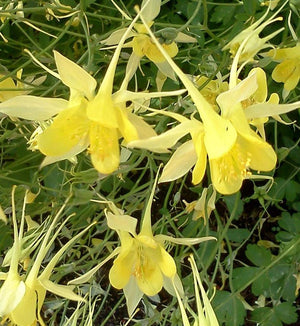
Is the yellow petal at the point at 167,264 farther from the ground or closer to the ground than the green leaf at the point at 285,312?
farther from the ground

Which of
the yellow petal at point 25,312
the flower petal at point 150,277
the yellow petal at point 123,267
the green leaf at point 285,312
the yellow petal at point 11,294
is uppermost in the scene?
the yellow petal at point 11,294

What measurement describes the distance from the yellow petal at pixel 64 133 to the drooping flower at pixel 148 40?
3.4 inches

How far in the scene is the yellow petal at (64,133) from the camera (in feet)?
2.77

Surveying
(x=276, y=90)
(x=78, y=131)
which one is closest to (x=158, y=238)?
(x=78, y=131)

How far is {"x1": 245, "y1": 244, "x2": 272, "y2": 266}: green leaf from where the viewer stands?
1.46 metres

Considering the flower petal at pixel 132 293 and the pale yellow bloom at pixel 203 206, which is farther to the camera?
the pale yellow bloom at pixel 203 206

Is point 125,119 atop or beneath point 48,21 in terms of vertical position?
atop

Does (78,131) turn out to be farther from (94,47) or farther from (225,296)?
(225,296)

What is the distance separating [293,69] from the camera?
1.16 m

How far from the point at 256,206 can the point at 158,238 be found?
92cm

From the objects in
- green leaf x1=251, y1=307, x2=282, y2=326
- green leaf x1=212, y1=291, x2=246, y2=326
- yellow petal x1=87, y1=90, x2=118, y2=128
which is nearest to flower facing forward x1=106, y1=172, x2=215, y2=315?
yellow petal x1=87, y1=90, x2=118, y2=128

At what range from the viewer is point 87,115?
0.81 m

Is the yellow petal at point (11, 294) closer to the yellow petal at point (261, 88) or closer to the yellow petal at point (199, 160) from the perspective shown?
the yellow petal at point (199, 160)

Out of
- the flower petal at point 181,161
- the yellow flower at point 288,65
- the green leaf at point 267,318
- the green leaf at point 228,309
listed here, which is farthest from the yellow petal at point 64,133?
the green leaf at point 267,318
